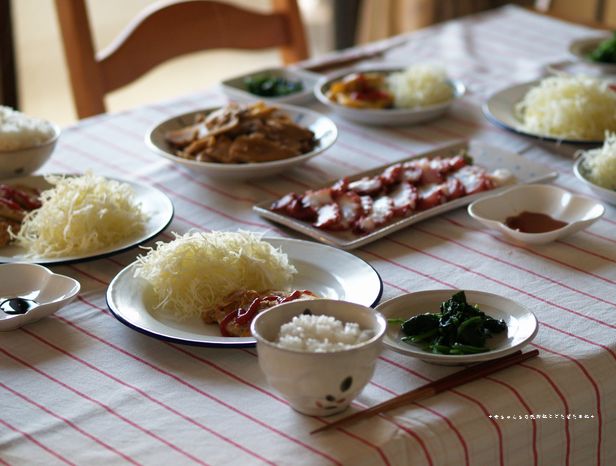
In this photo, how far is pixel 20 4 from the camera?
5.77m

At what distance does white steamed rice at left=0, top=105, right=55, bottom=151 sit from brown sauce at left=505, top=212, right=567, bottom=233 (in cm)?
95

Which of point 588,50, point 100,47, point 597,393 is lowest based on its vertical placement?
point 100,47

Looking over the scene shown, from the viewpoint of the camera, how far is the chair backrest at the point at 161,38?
7.89 ft

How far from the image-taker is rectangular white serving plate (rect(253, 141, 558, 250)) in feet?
5.25

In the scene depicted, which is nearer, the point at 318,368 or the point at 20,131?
the point at 318,368

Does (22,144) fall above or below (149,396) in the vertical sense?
above

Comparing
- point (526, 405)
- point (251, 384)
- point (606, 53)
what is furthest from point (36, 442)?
point (606, 53)

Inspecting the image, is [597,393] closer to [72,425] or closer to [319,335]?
[319,335]

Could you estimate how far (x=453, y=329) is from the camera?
1.22 metres

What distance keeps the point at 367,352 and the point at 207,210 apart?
81cm

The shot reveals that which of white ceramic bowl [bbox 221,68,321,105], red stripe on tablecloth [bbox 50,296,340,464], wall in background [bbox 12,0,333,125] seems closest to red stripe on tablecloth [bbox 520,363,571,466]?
red stripe on tablecloth [bbox 50,296,340,464]

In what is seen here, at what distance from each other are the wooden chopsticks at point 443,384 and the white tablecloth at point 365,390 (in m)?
0.01

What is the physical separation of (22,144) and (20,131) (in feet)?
0.09

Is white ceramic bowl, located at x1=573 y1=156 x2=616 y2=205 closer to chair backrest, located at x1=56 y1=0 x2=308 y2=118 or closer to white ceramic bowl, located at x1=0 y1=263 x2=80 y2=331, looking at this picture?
white ceramic bowl, located at x1=0 y1=263 x2=80 y2=331
